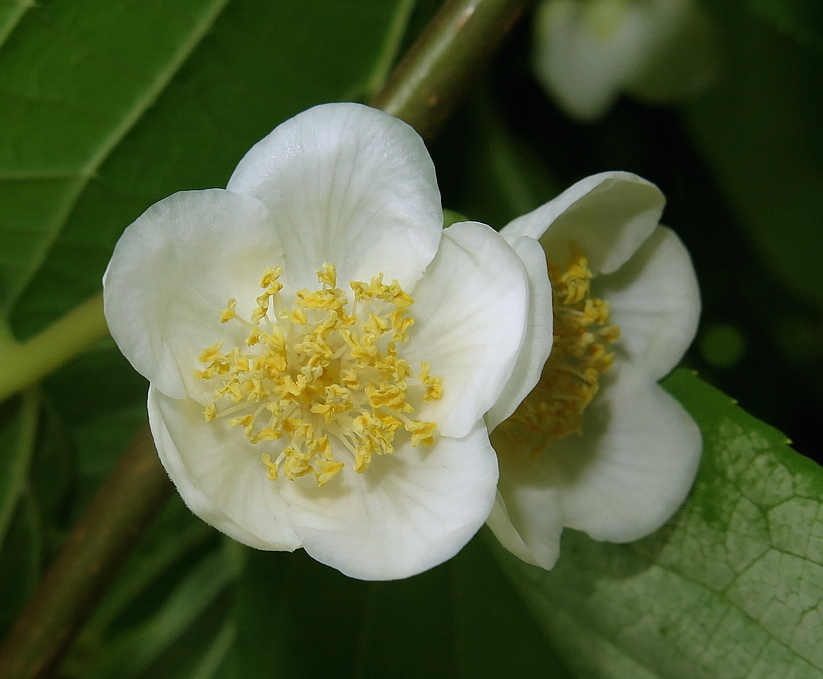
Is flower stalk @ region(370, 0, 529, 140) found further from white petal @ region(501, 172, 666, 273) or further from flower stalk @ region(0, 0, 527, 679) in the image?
white petal @ region(501, 172, 666, 273)

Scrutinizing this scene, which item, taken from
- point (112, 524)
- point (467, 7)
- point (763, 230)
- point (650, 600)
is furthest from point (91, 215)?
point (763, 230)

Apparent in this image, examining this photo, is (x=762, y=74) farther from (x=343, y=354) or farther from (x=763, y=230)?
(x=343, y=354)

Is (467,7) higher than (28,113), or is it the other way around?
(467,7)

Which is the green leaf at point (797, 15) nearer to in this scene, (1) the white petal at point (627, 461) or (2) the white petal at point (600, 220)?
(2) the white petal at point (600, 220)

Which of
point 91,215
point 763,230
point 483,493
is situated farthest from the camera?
point 763,230

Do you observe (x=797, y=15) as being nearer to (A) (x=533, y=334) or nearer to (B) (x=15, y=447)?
(A) (x=533, y=334)

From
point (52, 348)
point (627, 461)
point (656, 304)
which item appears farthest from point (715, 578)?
point (52, 348)

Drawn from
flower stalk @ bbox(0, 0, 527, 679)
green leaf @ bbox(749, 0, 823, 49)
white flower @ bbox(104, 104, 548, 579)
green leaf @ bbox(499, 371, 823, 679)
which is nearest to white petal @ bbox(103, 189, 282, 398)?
white flower @ bbox(104, 104, 548, 579)

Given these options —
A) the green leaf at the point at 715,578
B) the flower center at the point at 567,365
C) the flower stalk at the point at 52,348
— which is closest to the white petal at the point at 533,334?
the flower center at the point at 567,365
